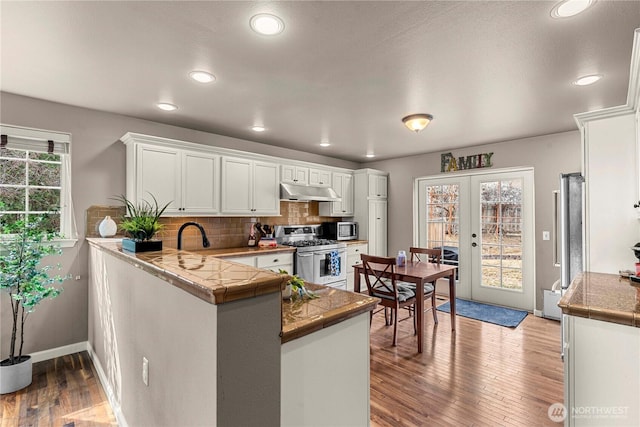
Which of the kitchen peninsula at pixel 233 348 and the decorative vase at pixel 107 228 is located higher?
the decorative vase at pixel 107 228

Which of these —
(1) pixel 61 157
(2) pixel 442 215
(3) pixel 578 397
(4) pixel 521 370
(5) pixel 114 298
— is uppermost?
(1) pixel 61 157

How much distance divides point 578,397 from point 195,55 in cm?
302

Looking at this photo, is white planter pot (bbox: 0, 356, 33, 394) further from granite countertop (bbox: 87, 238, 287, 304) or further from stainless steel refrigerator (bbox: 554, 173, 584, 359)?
stainless steel refrigerator (bbox: 554, 173, 584, 359)

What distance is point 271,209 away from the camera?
4586 mm

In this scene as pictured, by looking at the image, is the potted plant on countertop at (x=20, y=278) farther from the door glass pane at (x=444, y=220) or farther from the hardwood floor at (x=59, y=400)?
the door glass pane at (x=444, y=220)

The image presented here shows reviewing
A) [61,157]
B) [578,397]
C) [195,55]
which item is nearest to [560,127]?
[578,397]

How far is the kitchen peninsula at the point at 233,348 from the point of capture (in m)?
1.01

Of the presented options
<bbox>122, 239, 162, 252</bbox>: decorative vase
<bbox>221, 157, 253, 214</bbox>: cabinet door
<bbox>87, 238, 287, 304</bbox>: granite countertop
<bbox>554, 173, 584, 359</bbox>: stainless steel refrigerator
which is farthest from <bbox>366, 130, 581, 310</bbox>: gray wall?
<bbox>122, 239, 162, 252</bbox>: decorative vase

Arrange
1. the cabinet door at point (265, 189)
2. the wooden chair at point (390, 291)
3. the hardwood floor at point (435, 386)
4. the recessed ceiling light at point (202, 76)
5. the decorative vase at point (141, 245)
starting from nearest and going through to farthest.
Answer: the decorative vase at point (141, 245) → the hardwood floor at point (435, 386) → the recessed ceiling light at point (202, 76) → the wooden chair at point (390, 291) → the cabinet door at point (265, 189)

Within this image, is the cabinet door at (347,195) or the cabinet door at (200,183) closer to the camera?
the cabinet door at (200,183)

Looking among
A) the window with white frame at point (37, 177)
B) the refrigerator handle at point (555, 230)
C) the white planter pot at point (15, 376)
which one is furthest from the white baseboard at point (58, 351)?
the refrigerator handle at point (555, 230)

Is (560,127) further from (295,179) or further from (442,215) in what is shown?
(295,179)

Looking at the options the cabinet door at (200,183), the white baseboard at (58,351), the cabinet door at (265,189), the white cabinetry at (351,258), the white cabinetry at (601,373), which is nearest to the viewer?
the white cabinetry at (601,373)

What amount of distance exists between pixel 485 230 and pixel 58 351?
5561 mm
